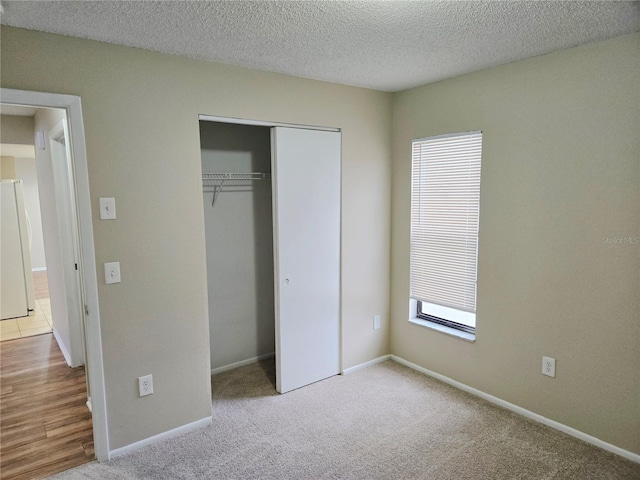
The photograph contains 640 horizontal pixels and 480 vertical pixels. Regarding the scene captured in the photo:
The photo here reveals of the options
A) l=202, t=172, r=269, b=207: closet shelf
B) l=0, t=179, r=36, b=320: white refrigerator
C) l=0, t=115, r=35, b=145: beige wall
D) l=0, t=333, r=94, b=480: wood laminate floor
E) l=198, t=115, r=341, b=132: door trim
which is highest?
l=0, t=115, r=35, b=145: beige wall

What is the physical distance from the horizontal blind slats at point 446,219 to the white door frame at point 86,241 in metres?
2.43

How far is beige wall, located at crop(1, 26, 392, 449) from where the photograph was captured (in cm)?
220

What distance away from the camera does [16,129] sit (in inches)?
176

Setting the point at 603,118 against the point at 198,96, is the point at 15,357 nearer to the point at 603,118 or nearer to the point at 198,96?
the point at 198,96

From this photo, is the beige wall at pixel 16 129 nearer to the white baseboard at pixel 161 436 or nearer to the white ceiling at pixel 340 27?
the white ceiling at pixel 340 27

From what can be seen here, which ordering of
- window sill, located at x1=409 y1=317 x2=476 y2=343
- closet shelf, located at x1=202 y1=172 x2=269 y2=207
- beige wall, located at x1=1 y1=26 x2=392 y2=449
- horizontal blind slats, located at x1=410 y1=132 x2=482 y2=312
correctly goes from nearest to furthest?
beige wall, located at x1=1 y1=26 x2=392 y2=449
horizontal blind slats, located at x1=410 y1=132 x2=482 y2=312
window sill, located at x1=409 y1=317 x2=476 y2=343
closet shelf, located at x1=202 y1=172 x2=269 y2=207

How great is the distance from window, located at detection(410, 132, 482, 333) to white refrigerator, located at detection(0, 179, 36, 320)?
4.84 metres

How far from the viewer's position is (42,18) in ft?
6.20

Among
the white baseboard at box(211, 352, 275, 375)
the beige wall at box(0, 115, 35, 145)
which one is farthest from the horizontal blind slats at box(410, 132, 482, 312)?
the beige wall at box(0, 115, 35, 145)

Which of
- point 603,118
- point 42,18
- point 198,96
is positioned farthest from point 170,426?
point 603,118

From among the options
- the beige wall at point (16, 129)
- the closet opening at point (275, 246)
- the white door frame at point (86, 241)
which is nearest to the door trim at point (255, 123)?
the closet opening at point (275, 246)

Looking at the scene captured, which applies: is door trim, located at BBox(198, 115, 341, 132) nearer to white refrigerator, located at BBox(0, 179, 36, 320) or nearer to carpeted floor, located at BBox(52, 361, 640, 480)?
carpeted floor, located at BBox(52, 361, 640, 480)

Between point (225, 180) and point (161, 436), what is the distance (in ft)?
6.60

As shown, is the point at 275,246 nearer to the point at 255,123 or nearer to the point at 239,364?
the point at 255,123
